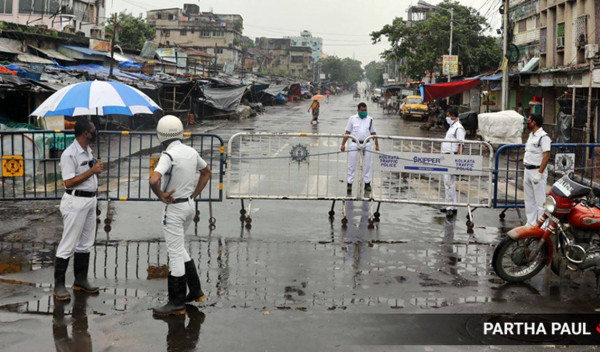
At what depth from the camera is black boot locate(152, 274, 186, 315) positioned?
6016 mm

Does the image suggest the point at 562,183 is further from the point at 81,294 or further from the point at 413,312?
the point at 81,294

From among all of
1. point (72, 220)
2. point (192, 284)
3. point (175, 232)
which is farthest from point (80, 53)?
point (175, 232)

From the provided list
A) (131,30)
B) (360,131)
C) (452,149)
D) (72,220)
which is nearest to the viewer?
(72,220)

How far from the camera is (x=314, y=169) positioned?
16094 mm

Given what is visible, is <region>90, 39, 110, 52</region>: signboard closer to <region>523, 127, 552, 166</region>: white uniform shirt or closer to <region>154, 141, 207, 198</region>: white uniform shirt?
<region>523, 127, 552, 166</region>: white uniform shirt

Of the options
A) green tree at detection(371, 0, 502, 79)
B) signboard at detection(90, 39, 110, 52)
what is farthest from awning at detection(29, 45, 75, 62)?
green tree at detection(371, 0, 502, 79)

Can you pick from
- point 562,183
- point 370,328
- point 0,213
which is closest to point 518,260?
point 562,183

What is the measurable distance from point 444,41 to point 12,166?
162 ft

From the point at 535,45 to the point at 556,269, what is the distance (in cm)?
3518

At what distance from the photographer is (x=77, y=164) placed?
6.52 meters

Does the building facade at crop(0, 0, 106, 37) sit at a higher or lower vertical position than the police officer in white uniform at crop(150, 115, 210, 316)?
higher

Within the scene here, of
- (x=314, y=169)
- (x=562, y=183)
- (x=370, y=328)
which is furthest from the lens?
(x=314, y=169)

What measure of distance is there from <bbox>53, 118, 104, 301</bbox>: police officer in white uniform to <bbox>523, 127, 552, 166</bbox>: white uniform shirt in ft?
19.6

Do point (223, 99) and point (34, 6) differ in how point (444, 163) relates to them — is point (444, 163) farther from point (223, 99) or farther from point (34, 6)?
point (34, 6)
